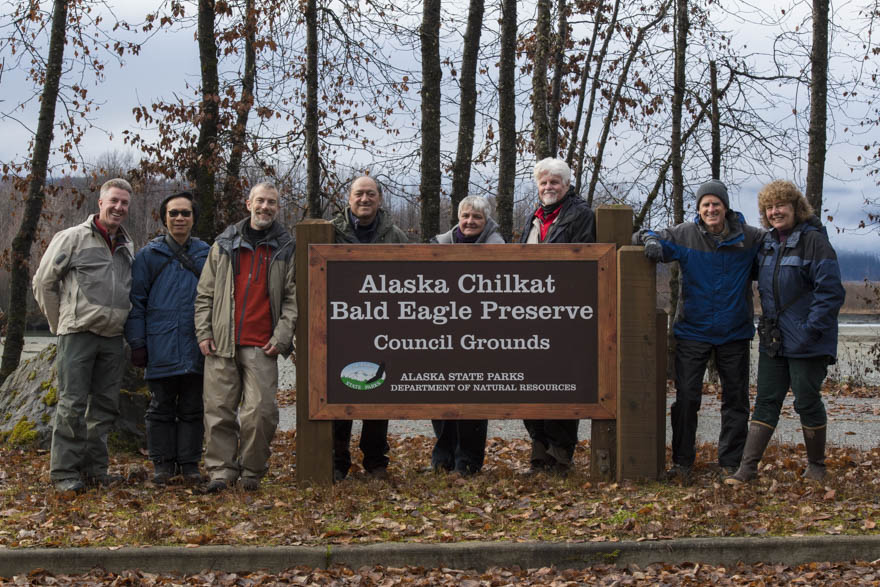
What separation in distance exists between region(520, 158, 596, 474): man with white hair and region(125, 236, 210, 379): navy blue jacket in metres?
2.67

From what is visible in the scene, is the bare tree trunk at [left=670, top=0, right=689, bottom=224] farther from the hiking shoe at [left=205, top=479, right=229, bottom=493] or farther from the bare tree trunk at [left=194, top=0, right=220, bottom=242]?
the hiking shoe at [left=205, top=479, right=229, bottom=493]

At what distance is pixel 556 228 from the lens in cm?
687

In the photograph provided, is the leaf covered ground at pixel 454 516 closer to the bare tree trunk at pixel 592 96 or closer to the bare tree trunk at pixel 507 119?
the bare tree trunk at pixel 507 119

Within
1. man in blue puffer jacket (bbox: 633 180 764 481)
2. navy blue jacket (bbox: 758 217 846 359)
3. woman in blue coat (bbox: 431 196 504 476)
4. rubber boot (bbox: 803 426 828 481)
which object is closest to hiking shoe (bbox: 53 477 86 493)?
woman in blue coat (bbox: 431 196 504 476)

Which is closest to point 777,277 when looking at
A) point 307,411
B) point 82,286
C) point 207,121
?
point 307,411

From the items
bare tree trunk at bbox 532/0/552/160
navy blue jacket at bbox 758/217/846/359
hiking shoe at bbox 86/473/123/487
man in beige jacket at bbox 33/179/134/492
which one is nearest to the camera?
navy blue jacket at bbox 758/217/846/359

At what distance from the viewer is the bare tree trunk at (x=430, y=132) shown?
1230 cm

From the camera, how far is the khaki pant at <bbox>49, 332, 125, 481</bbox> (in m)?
6.78

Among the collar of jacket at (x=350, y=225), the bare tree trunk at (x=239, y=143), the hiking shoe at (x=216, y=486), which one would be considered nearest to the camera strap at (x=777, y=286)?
the collar of jacket at (x=350, y=225)

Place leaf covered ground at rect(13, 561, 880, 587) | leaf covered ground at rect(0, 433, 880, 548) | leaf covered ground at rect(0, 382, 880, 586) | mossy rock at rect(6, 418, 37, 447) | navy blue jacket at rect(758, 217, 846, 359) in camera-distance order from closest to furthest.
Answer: leaf covered ground at rect(13, 561, 880, 587), leaf covered ground at rect(0, 382, 880, 586), leaf covered ground at rect(0, 433, 880, 548), navy blue jacket at rect(758, 217, 846, 359), mossy rock at rect(6, 418, 37, 447)

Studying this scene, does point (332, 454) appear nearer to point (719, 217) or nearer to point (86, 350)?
point (86, 350)

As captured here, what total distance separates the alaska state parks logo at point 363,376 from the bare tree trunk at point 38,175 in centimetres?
748

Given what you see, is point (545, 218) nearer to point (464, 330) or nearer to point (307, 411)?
point (464, 330)

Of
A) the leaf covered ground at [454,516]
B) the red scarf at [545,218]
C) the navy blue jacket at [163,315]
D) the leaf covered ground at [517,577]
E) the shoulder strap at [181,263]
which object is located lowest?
the leaf covered ground at [517,577]
